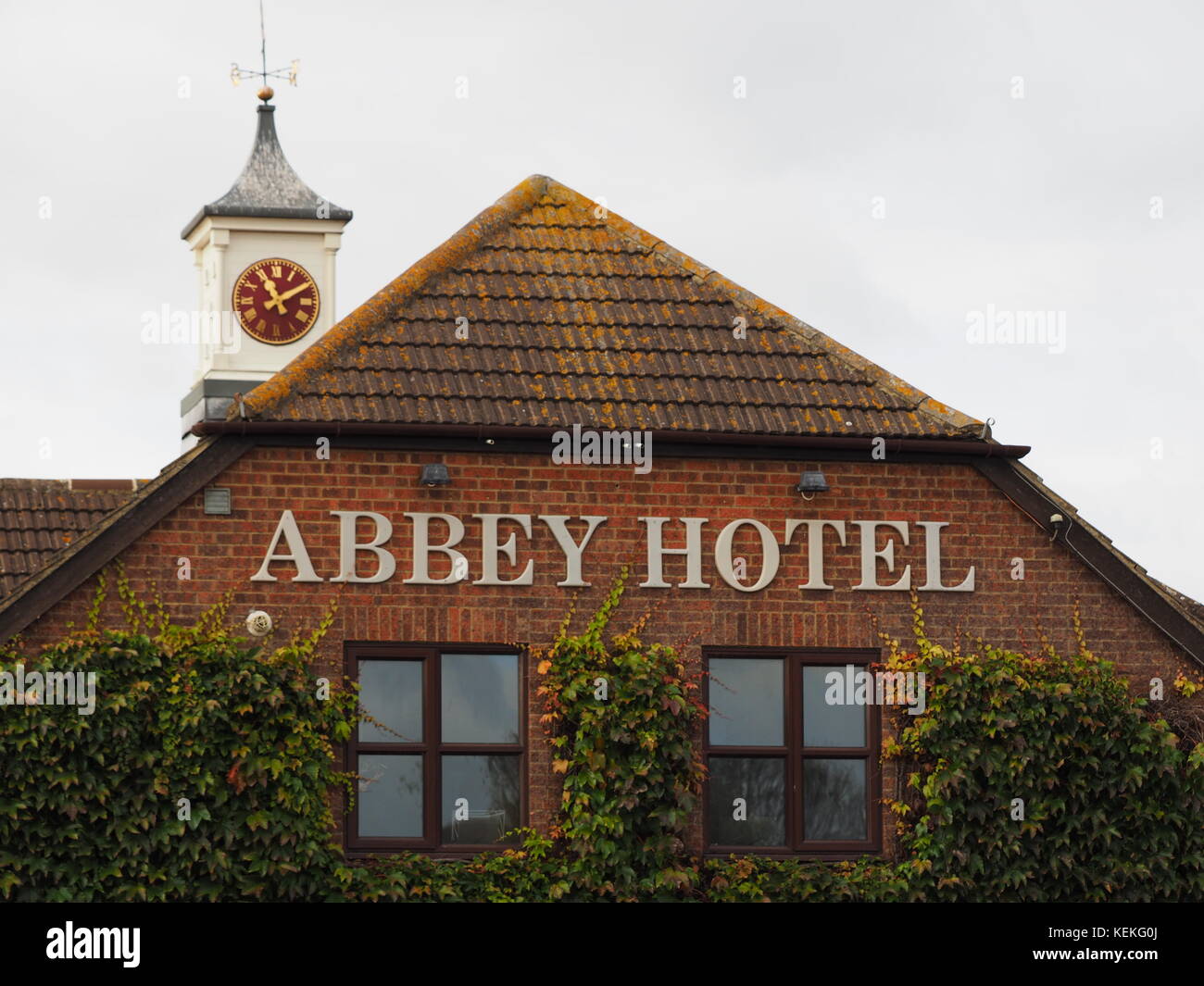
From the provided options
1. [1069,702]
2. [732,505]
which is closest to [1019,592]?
[1069,702]

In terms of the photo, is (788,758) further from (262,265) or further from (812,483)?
(262,265)

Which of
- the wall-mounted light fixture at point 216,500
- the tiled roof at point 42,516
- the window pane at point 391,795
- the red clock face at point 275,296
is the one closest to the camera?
the wall-mounted light fixture at point 216,500

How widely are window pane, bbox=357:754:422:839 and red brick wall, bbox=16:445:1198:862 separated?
0.76 metres

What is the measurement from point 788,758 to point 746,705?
1.60 feet

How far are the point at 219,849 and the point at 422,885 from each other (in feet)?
4.62

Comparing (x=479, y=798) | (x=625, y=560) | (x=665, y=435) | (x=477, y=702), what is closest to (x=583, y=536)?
(x=625, y=560)

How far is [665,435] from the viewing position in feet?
57.2

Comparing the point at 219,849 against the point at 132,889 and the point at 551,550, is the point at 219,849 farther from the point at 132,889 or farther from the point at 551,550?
the point at 551,550

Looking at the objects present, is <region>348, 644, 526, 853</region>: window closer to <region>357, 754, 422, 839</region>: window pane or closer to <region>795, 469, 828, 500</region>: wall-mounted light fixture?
<region>357, 754, 422, 839</region>: window pane

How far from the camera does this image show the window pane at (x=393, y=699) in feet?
56.0

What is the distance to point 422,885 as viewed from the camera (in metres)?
16.7

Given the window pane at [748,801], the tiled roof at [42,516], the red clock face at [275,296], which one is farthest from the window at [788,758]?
the red clock face at [275,296]

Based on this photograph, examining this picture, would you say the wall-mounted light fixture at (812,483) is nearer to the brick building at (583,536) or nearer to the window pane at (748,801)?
the brick building at (583,536)

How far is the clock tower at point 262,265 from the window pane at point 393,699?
41925 mm
